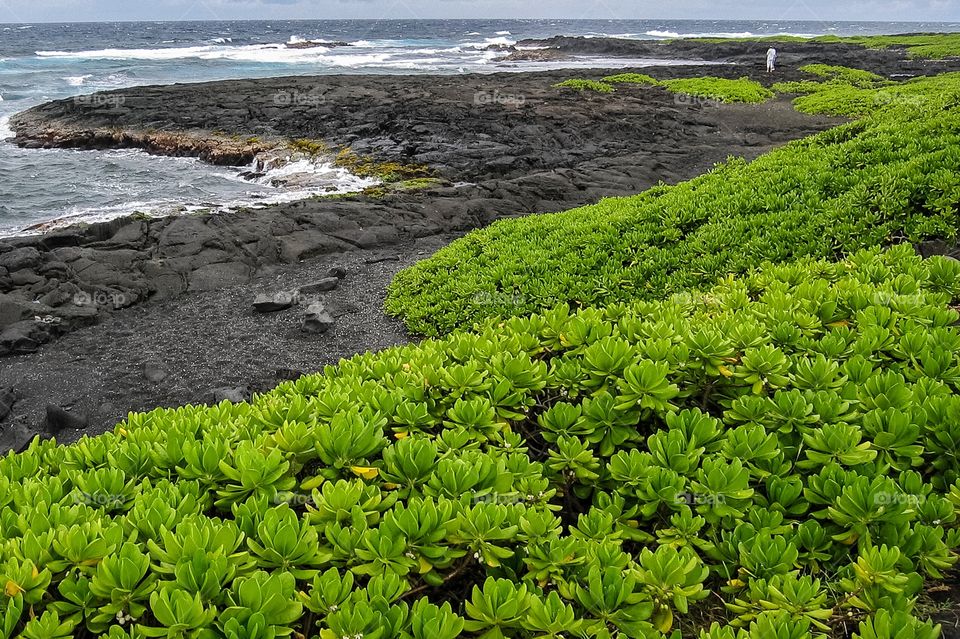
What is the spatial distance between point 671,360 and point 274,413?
1965 mm

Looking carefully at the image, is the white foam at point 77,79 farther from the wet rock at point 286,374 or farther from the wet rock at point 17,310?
the wet rock at point 286,374

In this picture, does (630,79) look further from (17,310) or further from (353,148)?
(17,310)

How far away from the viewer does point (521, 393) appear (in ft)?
9.85

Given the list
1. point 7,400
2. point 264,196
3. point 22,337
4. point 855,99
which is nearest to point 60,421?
point 7,400

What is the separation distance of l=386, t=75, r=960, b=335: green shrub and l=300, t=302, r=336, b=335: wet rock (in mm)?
982

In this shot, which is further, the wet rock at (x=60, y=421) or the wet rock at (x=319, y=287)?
the wet rock at (x=319, y=287)

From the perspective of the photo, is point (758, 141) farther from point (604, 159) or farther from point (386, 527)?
point (386, 527)

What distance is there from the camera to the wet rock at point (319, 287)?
10898 millimetres

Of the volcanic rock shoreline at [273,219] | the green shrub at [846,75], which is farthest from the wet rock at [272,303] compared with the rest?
the green shrub at [846,75]

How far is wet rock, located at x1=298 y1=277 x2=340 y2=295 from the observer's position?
10898mm

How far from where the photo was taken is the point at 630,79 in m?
38.2

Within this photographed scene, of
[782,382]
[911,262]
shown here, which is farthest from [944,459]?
[911,262]

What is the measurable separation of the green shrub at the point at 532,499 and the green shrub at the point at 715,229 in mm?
3703

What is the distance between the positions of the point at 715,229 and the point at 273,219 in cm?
990
